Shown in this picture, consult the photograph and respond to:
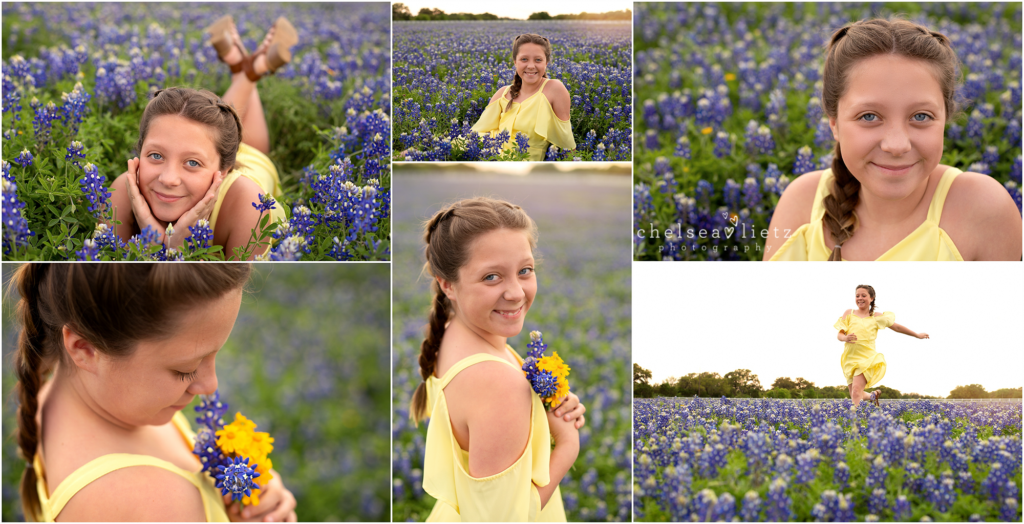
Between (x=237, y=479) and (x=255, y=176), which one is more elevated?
(x=255, y=176)

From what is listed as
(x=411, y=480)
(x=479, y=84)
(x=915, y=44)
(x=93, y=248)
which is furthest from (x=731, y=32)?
(x=93, y=248)

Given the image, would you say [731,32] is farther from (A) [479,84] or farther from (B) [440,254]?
(B) [440,254]

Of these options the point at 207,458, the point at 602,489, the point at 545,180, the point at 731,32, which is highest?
the point at 731,32

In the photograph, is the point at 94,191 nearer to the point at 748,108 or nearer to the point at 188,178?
the point at 188,178

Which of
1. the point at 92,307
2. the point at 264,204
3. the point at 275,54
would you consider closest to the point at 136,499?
the point at 92,307

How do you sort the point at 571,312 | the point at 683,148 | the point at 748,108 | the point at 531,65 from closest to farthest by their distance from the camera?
the point at 531,65 < the point at 683,148 < the point at 571,312 < the point at 748,108

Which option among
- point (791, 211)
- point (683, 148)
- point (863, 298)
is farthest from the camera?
point (683, 148)

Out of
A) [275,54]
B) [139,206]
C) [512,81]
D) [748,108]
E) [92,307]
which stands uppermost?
[275,54]
